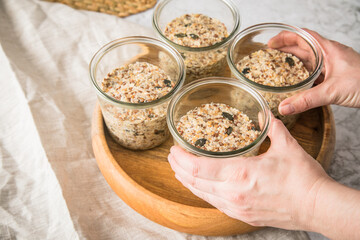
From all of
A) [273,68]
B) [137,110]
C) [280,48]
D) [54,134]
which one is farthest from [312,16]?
[54,134]

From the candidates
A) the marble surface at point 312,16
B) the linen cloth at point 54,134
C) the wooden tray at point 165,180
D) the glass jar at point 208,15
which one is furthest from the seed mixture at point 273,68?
the marble surface at point 312,16

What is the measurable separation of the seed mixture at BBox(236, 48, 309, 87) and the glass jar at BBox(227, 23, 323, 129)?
0.03 metres

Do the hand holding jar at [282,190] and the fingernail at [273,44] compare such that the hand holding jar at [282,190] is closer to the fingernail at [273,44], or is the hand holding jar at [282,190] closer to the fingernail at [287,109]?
the fingernail at [287,109]

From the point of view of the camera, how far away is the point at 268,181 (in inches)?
40.9

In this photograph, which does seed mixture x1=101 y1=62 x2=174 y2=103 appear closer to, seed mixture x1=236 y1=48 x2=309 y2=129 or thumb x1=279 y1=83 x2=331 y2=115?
seed mixture x1=236 y1=48 x2=309 y2=129

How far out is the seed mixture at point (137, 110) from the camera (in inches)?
49.9

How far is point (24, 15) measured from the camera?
195 cm

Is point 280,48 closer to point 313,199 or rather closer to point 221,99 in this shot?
point 221,99

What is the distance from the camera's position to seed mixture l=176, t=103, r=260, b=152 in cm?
120

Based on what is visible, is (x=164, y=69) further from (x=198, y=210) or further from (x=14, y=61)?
(x=14, y=61)

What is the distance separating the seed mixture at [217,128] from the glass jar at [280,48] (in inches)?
5.0

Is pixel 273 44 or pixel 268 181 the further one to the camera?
pixel 273 44

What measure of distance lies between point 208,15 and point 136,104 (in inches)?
27.1

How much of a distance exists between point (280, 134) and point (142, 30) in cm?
117
